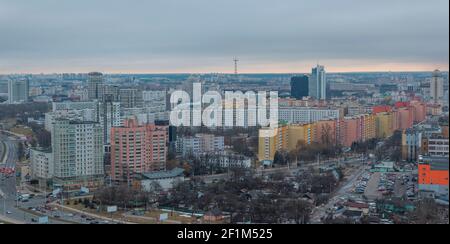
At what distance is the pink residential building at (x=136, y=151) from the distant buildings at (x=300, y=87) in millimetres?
7860

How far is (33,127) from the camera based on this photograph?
35.7 ft

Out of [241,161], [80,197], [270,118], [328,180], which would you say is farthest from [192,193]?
[270,118]

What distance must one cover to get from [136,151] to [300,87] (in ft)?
30.3

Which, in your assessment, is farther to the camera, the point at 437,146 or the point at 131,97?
the point at 131,97

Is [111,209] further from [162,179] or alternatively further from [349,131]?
[349,131]

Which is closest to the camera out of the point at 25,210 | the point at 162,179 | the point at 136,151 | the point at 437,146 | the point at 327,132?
the point at 25,210

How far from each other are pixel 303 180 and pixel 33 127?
6.47m

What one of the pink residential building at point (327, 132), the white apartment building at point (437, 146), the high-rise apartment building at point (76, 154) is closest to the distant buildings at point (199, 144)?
the pink residential building at point (327, 132)

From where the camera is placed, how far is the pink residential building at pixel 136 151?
6797 mm

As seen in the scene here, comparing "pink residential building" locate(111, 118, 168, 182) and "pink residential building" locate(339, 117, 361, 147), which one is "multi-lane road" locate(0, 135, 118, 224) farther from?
"pink residential building" locate(339, 117, 361, 147)

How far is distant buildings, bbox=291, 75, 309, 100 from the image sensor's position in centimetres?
1502

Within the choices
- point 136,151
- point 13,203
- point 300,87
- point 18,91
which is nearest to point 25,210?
point 13,203

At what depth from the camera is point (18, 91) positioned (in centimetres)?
1430

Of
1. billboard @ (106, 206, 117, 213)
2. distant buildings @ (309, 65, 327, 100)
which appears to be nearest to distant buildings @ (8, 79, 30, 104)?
distant buildings @ (309, 65, 327, 100)
